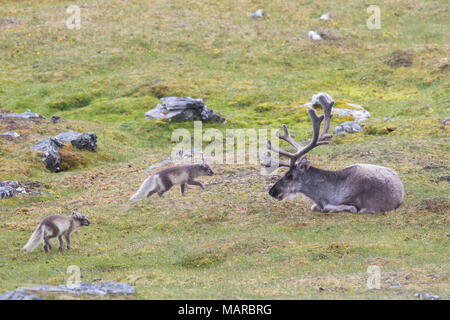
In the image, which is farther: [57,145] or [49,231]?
[57,145]

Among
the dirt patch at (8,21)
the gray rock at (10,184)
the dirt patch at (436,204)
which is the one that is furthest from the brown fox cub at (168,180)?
the dirt patch at (8,21)

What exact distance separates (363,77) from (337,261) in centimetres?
3943

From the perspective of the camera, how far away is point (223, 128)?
40844mm

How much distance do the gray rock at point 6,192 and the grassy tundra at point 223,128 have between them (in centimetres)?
35

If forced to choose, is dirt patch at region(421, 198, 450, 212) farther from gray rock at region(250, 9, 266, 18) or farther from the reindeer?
gray rock at region(250, 9, 266, 18)

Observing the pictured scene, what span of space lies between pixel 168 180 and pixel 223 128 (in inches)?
697

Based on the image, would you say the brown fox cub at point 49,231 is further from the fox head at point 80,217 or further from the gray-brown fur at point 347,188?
the gray-brown fur at point 347,188

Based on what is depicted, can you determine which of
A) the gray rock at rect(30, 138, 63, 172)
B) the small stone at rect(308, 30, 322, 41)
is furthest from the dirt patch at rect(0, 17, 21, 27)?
the gray rock at rect(30, 138, 63, 172)

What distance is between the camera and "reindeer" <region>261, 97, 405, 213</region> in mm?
19969

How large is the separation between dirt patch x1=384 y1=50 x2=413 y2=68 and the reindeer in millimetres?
35549

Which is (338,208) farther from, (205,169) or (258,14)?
(258,14)

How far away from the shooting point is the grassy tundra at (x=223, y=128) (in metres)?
16.3

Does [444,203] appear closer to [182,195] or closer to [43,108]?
[182,195]

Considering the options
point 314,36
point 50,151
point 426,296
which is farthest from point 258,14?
point 426,296
